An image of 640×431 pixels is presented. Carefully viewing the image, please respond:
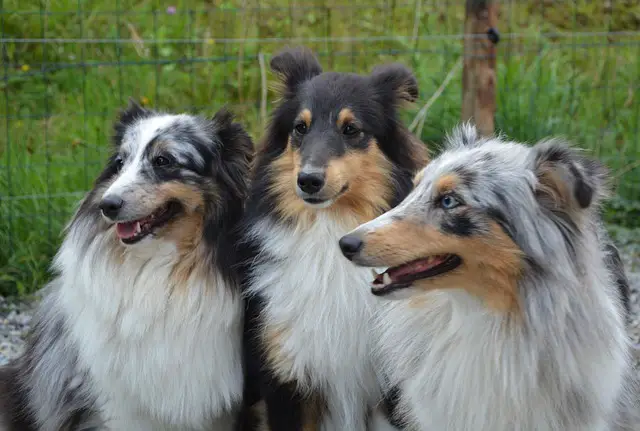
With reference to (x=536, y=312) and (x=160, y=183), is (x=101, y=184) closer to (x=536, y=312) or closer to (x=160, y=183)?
(x=160, y=183)

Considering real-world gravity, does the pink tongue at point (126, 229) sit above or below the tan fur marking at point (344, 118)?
below

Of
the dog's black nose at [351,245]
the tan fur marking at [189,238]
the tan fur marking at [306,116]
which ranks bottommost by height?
the tan fur marking at [189,238]

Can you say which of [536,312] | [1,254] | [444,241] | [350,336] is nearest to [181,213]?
[350,336]

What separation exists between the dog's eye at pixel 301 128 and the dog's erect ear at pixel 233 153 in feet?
1.04

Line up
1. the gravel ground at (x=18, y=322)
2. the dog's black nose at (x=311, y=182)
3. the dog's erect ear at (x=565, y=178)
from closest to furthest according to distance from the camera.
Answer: the dog's erect ear at (x=565, y=178), the dog's black nose at (x=311, y=182), the gravel ground at (x=18, y=322)

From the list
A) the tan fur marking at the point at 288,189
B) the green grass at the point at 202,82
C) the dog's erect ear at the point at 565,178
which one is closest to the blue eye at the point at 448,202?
the dog's erect ear at the point at 565,178

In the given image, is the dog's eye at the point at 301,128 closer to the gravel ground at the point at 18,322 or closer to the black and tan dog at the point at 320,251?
the black and tan dog at the point at 320,251

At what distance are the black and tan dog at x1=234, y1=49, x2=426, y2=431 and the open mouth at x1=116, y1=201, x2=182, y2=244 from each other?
31 cm

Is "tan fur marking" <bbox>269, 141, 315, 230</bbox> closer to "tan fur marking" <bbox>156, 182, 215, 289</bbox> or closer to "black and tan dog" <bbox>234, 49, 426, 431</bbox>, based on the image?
"black and tan dog" <bbox>234, 49, 426, 431</bbox>

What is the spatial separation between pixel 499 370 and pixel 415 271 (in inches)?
16.9

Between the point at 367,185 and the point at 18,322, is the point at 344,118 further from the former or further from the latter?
the point at 18,322

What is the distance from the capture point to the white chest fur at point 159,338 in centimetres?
377

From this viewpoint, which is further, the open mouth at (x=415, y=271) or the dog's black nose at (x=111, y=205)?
the dog's black nose at (x=111, y=205)

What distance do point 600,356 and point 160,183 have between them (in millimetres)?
1775
